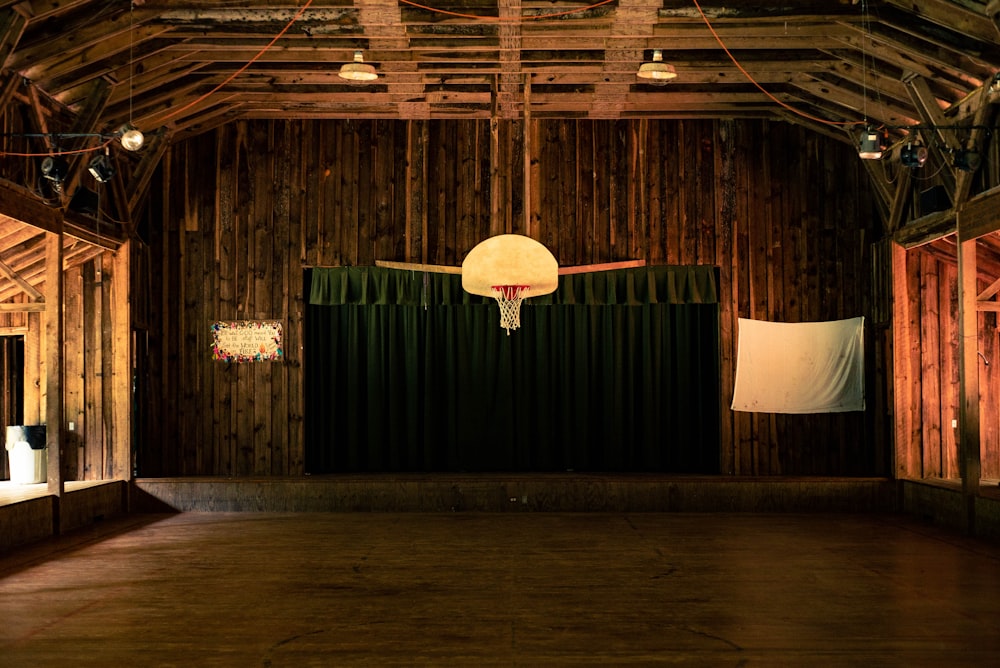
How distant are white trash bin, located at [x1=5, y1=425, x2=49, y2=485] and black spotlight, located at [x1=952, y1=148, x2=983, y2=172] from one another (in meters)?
9.54

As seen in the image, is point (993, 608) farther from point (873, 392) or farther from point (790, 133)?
point (790, 133)

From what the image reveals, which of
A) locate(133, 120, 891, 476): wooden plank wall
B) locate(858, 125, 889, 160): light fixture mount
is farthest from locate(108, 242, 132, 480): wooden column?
locate(858, 125, 889, 160): light fixture mount

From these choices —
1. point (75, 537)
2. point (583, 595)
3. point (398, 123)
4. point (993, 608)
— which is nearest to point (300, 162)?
point (398, 123)

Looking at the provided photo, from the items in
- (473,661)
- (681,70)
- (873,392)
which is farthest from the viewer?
(873,392)

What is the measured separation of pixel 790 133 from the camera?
36.5ft

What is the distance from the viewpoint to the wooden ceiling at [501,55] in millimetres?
7734

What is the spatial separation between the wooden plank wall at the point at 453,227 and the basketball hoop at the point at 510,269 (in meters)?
2.90

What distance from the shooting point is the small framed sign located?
10945mm

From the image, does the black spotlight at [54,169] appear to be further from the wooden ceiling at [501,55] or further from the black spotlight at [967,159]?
the black spotlight at [967,159]

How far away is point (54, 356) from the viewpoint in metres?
8.56

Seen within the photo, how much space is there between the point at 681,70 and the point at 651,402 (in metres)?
3.96

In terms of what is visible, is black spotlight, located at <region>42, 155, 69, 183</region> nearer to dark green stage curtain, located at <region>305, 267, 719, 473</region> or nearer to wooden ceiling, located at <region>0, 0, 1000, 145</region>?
wooden ceiling, located at <region>0, 0, 1000, 145</region>

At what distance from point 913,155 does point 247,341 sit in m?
7.45

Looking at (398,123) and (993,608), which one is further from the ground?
(398,123)
